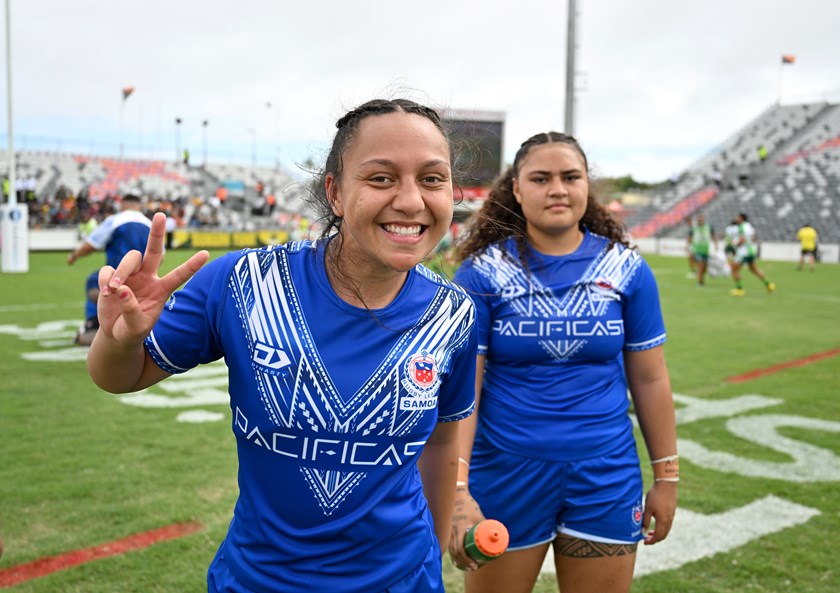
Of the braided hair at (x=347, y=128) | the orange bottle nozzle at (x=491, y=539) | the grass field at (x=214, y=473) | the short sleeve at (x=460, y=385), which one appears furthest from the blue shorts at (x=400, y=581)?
the grass field at (x=214, y=473)

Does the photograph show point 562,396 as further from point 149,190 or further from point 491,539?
point 149,190

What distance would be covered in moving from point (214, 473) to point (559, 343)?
11.0 feet

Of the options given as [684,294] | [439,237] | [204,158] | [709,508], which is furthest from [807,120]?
[439,237]

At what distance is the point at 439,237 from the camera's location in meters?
1.76

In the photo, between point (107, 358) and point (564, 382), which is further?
point (564, 382)

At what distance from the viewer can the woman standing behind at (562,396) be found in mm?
2504

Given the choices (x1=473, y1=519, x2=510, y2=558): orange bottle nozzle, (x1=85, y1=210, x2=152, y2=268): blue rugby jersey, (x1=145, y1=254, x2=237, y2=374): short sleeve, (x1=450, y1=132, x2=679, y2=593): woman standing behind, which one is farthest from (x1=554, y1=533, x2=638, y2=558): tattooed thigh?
(x1=85, y1=210, x2=152, y2=268): blue rugby jersey

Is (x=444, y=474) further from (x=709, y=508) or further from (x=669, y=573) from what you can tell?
(x=709, y=508)

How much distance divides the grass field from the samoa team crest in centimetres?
232

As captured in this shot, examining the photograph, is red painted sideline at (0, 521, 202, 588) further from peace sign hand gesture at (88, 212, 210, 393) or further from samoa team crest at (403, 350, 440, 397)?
samoa team crest at (403, 350, 440, 397)

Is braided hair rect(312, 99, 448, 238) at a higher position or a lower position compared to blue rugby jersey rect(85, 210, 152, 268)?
higher

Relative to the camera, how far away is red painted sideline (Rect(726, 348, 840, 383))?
821 centimetres

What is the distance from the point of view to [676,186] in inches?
1869

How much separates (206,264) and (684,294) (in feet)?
55.2
